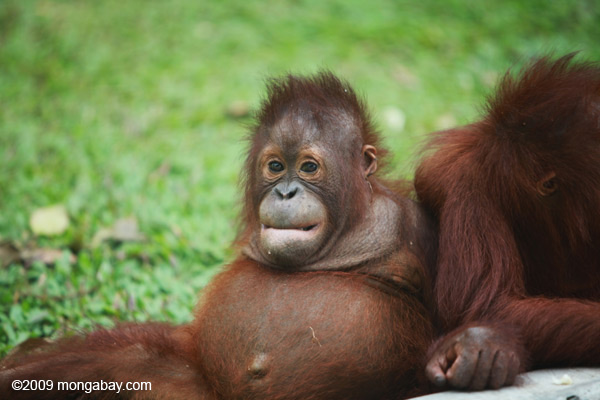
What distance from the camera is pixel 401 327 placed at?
107 inches

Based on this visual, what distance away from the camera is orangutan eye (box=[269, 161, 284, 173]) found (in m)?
2.88

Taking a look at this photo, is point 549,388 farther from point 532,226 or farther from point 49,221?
point 49,221

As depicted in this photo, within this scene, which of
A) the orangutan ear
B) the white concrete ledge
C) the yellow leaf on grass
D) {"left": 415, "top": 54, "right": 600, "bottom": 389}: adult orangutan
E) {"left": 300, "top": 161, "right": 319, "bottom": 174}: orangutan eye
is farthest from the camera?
the yellow leaf on grass

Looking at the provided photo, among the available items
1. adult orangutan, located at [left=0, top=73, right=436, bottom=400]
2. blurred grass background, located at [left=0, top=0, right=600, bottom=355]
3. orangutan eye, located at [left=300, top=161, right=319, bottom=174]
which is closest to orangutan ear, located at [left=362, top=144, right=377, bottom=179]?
adult orangutan, located at [left=0, top=73, right=436, bottom=400]

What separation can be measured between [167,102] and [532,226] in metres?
4.29

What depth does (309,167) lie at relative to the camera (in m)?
2.84

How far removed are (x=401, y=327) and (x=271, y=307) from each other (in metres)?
0.58

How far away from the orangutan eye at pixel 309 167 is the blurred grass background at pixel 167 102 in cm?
93

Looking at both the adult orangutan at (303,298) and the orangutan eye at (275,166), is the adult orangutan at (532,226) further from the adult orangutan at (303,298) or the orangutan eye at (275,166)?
the orangutan eye at (275,166)

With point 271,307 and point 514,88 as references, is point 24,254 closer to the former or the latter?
point 271,307

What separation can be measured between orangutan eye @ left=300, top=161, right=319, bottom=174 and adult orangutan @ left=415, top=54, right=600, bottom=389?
0.61 metres

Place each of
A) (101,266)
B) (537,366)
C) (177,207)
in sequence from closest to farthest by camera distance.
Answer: (537,366) → (101,266) → (177,207)

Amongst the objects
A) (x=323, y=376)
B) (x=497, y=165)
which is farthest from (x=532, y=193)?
(x=323, y=376)

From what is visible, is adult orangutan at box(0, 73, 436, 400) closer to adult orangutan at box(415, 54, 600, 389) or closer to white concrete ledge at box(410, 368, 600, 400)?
adult orangutan at box(415, 54, 600, 389)
